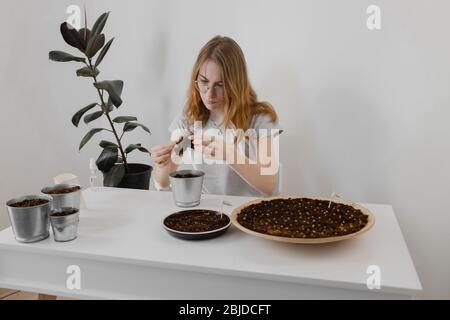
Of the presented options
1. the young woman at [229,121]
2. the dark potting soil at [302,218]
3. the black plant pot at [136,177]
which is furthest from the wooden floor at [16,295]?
the dark potting soil at [302,218]

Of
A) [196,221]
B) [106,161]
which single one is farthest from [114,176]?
[196,221]

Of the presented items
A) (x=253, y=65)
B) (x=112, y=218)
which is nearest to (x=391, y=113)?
(x=253, y=65)

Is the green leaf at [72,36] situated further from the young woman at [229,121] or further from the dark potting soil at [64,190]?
the dark potting soil at [64,190]

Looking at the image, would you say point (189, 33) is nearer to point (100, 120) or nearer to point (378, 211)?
point (100, 120)

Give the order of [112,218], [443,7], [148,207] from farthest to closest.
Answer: [443,7], [148,207], [112,218]

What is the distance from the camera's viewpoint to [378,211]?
1.48m

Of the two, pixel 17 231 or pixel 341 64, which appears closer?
pixel 17 231

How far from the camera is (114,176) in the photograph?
2088 mm

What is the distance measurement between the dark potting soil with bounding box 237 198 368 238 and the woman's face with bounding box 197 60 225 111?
0.65m

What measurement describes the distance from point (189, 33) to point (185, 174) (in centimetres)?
115

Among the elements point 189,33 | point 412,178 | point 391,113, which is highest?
point 189,33

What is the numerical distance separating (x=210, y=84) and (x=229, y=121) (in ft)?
0.64

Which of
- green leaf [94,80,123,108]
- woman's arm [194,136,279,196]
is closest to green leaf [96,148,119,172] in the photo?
green leaf [94,80,123,108]

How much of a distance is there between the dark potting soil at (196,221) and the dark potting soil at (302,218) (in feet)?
0.23
